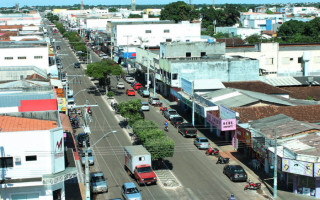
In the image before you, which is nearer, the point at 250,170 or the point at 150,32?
the point at 250,170

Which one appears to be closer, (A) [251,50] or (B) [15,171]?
(B) [15,171]

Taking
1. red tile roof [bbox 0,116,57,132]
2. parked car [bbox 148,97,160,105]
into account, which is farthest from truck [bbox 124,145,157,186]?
parked car [bbox 148,97,160,105]

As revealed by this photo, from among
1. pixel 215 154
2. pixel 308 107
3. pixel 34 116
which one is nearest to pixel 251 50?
pixel 308 107

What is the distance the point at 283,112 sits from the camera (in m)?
47.9

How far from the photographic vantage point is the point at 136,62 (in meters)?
88.6

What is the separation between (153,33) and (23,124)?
84831mm

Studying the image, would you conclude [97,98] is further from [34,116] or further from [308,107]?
[34,116]

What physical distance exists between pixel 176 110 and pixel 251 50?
934 inches

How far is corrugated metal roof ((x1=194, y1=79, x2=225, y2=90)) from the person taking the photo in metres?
58.8

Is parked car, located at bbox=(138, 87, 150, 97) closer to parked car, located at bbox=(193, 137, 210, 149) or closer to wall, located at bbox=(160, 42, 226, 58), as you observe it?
wall, located at bbox=(160, 42, 226, 58)

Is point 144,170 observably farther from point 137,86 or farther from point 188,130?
point 137,86

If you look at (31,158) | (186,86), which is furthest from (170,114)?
(31,158)

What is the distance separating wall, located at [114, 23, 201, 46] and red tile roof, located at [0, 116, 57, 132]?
78.1 m

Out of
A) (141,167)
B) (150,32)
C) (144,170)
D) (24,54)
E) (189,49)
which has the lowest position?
(144,170)
